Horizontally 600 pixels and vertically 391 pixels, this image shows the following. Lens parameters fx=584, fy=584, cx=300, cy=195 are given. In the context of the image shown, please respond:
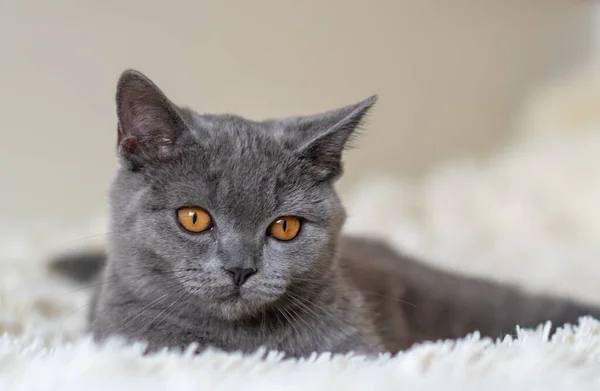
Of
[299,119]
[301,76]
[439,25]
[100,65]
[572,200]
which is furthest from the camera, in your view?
[439,25]

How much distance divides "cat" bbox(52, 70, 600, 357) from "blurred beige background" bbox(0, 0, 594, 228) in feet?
3.26

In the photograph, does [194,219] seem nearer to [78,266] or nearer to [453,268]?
[78,266]

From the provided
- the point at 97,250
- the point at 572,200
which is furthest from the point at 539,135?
the point at 97,250

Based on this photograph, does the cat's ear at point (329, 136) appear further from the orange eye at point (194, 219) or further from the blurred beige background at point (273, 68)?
the blurred beige background at point (273, 68)

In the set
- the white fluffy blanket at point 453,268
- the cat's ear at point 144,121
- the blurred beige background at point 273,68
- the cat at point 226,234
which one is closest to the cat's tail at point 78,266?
the white fluffy blanket at point 453,268

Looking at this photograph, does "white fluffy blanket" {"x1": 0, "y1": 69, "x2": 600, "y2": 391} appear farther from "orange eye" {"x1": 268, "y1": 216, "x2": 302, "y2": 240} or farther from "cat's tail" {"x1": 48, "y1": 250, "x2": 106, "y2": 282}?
Answer: "orange eye" {"x1": 268, "y1": 216, "x2": 302, "y2": 240}

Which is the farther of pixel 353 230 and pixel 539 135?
pixel 539 135

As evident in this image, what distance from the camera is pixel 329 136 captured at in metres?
0.98

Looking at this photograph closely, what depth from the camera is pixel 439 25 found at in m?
2.53

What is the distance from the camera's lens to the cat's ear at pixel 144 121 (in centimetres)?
88

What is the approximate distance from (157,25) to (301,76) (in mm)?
565

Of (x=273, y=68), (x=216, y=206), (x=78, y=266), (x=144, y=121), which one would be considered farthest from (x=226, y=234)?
(x=273, y=68)

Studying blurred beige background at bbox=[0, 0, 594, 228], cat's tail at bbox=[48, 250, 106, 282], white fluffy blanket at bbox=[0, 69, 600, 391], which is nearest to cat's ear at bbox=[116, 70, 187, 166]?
white fluffy blanket at bbox=[0, 69, 600, 391]

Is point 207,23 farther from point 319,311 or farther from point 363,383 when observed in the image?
point 363,383
